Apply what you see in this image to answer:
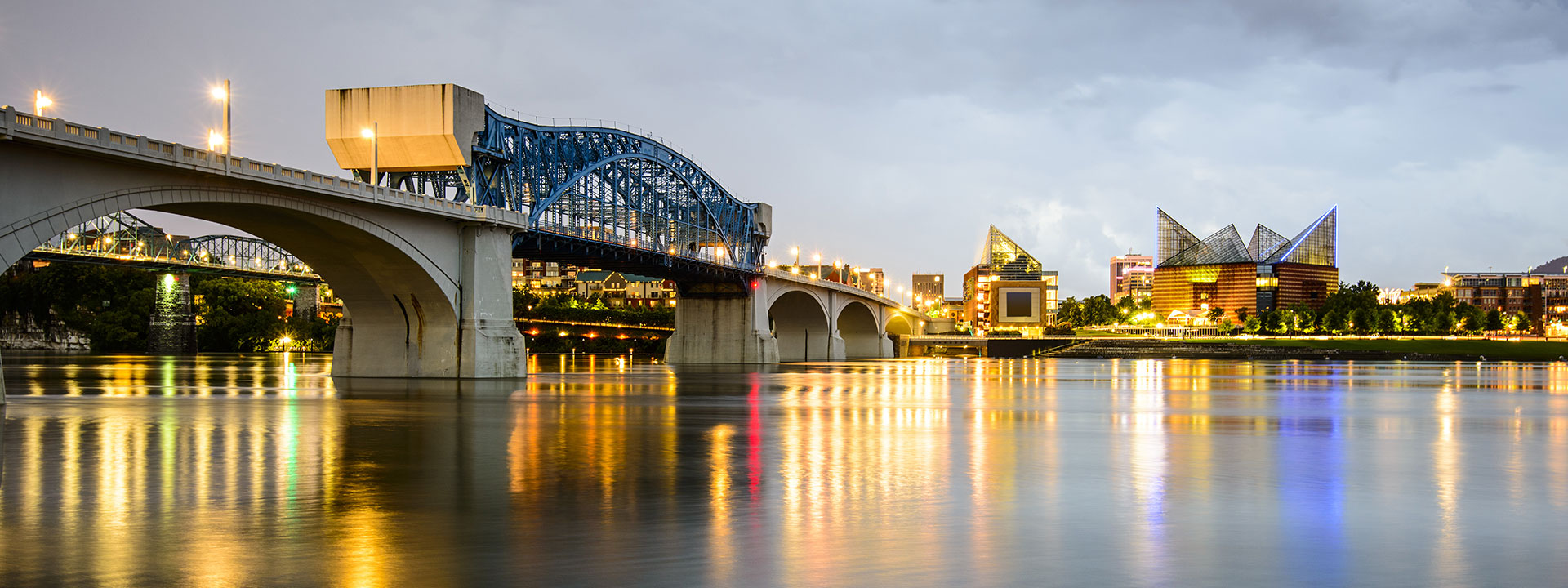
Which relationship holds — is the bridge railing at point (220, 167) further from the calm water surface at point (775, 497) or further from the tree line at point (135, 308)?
the tree line at point (135, 308)

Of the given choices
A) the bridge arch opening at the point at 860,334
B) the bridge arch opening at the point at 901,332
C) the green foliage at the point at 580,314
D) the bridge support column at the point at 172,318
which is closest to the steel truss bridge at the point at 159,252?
the bridge support column at the point at 172,318

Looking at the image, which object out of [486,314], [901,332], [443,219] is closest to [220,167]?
[443,219]

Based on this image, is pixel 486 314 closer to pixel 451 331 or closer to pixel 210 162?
pixel 451 331

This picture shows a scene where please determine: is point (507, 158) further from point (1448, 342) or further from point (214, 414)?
point (1448, 342)

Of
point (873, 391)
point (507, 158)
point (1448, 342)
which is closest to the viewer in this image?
point (873, 391)

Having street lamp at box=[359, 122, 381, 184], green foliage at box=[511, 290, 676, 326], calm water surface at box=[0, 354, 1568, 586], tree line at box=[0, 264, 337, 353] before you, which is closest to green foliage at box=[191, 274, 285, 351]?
tree line at box=[0, 264, 337, 353]

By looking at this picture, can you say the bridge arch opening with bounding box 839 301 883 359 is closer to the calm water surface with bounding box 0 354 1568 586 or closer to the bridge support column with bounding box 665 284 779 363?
the bridge support column with bounding box 665 284 779 363

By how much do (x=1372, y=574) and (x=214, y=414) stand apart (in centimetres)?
2983

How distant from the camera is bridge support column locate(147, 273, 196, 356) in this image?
132m

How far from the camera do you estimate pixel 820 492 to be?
1650cm

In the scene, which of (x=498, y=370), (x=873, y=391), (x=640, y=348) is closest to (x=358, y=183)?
(x=498, y=370)

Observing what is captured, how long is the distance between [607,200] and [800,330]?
172 feet

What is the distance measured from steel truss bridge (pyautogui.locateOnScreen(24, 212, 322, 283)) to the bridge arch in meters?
44.0

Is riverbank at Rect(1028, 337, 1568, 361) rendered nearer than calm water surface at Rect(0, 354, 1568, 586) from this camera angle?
No
